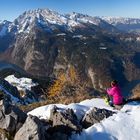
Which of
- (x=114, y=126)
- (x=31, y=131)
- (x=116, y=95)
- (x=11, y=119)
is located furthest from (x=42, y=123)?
(x=116, y=95)

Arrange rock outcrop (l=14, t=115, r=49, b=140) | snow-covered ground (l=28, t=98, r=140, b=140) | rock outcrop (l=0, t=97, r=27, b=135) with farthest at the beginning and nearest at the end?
1. snow-covered ground (l=28, t=98, r=140, b=140)
2. rock outcrop (l=0, t=97, r=27, b=135)
3. rock outcrop (l=14, t=115, r=49, b=140)

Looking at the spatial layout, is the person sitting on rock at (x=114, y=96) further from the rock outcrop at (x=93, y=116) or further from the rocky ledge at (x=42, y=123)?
the rock outcrop at (x=93, y=116)

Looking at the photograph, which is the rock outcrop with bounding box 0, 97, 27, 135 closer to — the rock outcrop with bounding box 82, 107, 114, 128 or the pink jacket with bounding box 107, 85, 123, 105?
the rock outcrop with bounding box 82, 107, 114, 128

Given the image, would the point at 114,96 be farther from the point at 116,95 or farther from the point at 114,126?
the point at 114,126

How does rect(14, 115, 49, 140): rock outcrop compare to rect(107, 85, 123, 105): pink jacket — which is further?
rect(107, 85, 123, 105): pink jacket

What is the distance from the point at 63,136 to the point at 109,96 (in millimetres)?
8768

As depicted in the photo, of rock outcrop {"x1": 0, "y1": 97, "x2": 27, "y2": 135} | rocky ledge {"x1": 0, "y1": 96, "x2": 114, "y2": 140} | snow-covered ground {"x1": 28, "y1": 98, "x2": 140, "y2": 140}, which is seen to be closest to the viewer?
rocky ledge {"x1": 0, "y1": 96, "x2": 114, "y2": 140}

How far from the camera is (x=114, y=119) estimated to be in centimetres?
2231

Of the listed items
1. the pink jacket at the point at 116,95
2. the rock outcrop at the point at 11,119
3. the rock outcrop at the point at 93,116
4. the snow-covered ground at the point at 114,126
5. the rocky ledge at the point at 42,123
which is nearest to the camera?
the rocky ledge at the point at 42,123

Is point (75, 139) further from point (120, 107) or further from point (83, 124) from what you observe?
point (120, 107)

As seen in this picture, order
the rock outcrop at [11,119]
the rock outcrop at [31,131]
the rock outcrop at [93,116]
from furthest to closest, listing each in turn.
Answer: the rock outcrop at [93,116] < the rock outcrop at [11,119] < the rock outcrop at [31,131]

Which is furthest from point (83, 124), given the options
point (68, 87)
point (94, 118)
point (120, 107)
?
point (68, 87)

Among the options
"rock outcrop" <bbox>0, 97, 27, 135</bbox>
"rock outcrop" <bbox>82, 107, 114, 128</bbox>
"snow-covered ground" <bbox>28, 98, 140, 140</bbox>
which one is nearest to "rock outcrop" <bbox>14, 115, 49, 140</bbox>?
"rock outcrop" <bbox>0, 97, 27, 135</bbox>

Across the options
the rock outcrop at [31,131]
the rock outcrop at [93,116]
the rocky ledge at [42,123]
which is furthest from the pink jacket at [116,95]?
the rock outcrop at [31,131]
